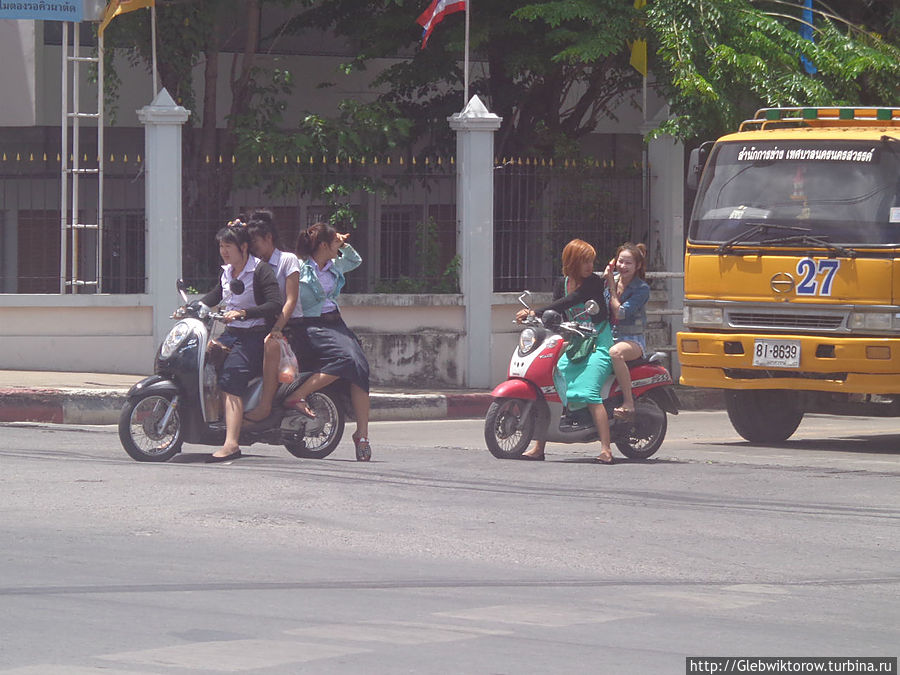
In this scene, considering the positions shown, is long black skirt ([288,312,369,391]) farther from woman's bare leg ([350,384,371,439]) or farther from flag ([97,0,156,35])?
flag ([97,0,156,35])

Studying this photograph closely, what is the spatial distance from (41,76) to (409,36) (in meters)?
5.64

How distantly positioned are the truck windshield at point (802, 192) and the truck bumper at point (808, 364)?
77cm

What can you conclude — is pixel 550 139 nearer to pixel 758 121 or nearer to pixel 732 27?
pixel 732 27

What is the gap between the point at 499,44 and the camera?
19.9m

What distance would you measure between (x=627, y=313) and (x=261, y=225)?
269cm

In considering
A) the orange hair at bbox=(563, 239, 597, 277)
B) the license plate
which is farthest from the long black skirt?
the license plate

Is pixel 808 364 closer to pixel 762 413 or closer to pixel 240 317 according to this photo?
pixel 762 413

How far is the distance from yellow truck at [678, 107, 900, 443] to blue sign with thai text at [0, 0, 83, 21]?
690cm

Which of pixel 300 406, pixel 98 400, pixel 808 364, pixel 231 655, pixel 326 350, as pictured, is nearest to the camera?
pixel 231 655

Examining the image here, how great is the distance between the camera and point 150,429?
34.7ft

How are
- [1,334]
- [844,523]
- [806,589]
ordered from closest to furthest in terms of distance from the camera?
[806,589], [844,523], [1,334]

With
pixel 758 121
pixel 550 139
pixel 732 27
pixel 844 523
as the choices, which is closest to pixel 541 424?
pixel 844 523

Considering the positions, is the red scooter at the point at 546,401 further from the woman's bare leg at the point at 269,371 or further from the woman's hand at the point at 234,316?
the woman's hand at the point at 234,316

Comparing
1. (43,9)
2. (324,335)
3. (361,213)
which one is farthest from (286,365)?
(43,9)
